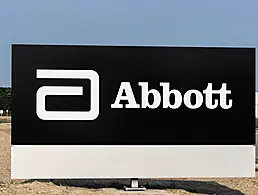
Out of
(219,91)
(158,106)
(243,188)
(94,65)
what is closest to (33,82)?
(94,65)

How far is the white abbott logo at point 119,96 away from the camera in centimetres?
1120

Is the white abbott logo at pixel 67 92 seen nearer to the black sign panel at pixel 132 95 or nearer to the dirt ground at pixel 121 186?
the black sign panel at pixel 132 95

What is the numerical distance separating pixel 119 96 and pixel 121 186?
2.22 meters

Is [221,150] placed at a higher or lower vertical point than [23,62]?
lower

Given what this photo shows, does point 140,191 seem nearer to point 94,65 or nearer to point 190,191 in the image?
point 190,191

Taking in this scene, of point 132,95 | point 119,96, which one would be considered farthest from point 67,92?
point 132,95

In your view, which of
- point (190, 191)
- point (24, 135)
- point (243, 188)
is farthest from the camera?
point (243, 188)

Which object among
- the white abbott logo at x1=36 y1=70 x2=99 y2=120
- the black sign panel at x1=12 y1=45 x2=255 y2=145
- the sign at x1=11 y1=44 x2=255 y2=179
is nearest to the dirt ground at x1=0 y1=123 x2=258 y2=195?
the sign at x1=11 y1=44 x2=255 y2=179

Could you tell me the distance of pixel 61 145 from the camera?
36.8 ft

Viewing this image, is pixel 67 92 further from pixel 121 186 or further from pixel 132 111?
pixel 121 186

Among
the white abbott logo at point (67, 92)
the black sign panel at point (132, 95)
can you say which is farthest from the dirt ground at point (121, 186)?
the white abbott logo at point (67, 92)

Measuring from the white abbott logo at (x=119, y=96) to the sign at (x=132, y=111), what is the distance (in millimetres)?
20

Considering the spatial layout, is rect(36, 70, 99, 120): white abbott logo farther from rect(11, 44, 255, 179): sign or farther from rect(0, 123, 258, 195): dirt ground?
rect(0, 123, 258, 195): dirt ground

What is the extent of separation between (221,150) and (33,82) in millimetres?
4008
